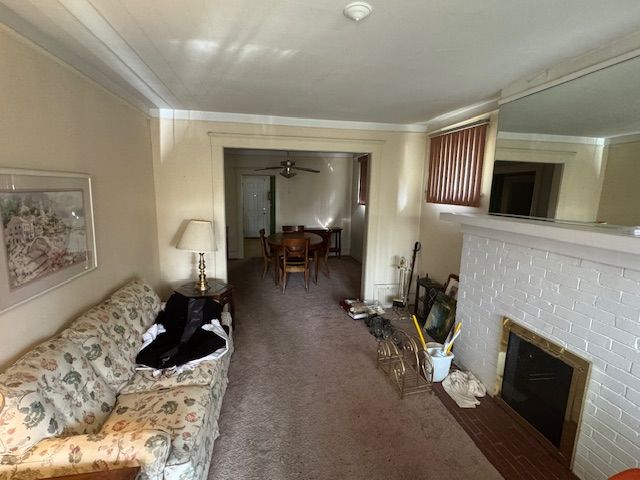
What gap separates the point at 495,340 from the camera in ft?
7.46

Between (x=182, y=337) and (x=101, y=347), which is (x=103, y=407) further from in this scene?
(x=182, y=337)

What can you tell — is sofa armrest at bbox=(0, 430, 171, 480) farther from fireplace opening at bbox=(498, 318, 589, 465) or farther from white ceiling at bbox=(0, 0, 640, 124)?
fireplace opening at bbox=(498, 318, 589, 465)

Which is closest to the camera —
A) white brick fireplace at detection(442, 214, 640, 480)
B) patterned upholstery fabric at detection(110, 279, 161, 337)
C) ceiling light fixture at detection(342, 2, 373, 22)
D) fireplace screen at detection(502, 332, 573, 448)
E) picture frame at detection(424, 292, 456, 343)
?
ceiling light fixture at detection(342, 2, 373, 22)

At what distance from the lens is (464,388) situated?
92.5 inches

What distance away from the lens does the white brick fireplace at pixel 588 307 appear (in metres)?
1.42

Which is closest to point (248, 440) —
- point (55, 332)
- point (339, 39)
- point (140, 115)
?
point (55, 332)

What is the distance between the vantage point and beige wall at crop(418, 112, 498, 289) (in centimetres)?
267

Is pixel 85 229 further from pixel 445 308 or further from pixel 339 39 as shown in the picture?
pixel 445 308

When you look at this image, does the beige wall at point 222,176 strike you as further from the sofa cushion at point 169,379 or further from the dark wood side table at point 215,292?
the sofa cushion at point 169,379

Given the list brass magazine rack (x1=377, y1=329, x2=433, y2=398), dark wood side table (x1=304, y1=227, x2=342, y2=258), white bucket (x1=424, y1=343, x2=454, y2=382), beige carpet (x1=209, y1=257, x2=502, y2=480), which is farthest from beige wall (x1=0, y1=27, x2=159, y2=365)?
dark wood side table (x1=304, y1=227, x2=342, y2=258)

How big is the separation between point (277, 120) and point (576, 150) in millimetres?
2630

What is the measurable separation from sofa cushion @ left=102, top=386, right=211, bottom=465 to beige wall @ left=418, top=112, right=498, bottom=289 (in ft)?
8.62

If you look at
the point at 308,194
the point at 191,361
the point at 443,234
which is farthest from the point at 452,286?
the point at 308,194

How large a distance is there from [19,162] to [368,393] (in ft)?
8.23
